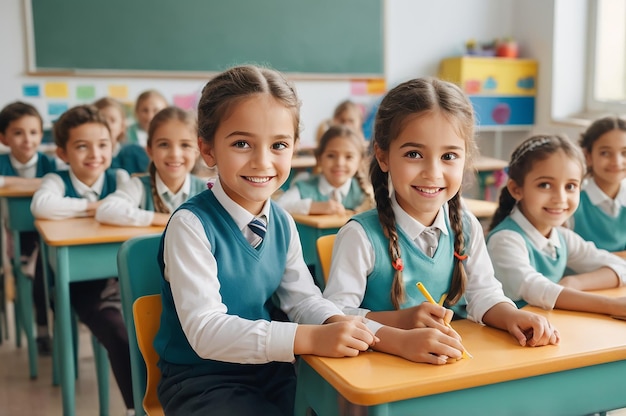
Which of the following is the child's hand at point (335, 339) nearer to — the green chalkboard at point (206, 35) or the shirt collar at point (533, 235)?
the shirt collar at point (533, 235)

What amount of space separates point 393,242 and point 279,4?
4410mm

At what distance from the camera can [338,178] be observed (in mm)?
3090

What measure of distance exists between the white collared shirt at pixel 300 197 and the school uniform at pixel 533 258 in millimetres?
1073

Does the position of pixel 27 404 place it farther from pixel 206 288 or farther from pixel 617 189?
pixel 617 189

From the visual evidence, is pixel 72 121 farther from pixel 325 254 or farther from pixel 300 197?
pixel 325 254

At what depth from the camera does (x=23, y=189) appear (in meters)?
2.85

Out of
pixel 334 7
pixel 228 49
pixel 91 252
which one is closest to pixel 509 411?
pixel 91 252

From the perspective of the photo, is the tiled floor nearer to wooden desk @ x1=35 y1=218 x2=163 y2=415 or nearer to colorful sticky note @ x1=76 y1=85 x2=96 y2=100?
wooden desk @ x1=35 y1=218 x2=163 y2=415

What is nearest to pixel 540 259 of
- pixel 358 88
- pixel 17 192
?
pixel 17 192

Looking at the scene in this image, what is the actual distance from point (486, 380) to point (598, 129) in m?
1.67

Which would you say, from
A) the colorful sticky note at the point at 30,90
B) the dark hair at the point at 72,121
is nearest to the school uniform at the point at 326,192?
the dark hair at the point at 72,121

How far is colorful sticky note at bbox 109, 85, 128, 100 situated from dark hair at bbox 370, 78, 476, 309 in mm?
3862

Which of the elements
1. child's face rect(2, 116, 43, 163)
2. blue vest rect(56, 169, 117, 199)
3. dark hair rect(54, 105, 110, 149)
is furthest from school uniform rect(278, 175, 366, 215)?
child's face rect(2, 116, 43, 163)

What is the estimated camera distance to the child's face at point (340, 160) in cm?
308
